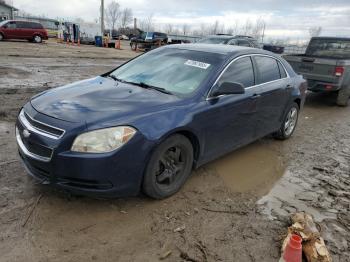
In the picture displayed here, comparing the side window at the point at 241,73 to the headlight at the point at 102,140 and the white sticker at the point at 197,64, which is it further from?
the headlight at the point at 102,140

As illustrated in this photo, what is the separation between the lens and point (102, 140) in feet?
10.5

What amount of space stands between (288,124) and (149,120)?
149 inches

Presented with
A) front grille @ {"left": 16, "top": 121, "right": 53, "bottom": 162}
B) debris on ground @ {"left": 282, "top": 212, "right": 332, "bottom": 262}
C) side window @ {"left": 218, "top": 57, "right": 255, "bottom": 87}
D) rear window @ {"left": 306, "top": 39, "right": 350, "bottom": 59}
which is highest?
rear window @ {"left": 306, "top": 39, "right": 350, "bottom": 59}

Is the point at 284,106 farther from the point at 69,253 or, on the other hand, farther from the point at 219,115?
the point at 69,253

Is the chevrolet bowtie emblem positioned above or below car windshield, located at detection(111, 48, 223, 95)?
below

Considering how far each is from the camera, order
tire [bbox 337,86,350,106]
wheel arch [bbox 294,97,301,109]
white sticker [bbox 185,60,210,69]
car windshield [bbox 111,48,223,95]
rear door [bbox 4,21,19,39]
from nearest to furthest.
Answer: car windshield [bbox 111,48,223,95] → white sticker [bbox 185,60,210,69] → wheel arch [bbox 294,97,301,109] → tire [bbox 337,86,350,106] → rear door [bbox 4,21,19,39]

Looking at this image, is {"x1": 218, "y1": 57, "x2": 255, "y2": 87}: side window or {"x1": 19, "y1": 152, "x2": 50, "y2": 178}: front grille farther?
{"x1": 218, "y1": 57, "x2": 255, "y2": 87}: side window

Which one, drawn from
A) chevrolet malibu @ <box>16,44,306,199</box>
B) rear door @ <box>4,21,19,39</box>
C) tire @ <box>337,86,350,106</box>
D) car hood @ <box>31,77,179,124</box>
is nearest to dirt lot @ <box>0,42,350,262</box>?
chevrolet malibu @ <box>16,44,306,199</box>

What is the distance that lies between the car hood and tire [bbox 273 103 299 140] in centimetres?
300

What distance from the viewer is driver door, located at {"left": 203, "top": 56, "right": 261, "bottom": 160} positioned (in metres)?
4.22

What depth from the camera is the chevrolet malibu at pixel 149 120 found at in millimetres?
3225

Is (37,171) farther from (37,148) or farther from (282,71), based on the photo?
(282,71)

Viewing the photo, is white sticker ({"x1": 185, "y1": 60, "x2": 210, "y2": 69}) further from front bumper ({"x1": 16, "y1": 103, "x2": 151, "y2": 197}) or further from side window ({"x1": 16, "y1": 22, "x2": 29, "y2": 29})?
side window ({"x1": 16, "y1": 22, "x2": 29, "y2": 29})

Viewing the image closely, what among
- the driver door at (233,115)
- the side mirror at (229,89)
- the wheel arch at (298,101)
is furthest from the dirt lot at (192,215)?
the wheel arch at (298,101)
